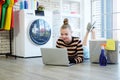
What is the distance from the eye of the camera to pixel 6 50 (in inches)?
162

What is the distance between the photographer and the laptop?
2.63 meters

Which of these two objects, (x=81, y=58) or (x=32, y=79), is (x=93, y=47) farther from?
(x=32, y=79)

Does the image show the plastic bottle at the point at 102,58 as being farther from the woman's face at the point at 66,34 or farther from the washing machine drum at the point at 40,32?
the washing machine drum at the point at 40,32

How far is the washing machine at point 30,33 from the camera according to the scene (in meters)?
3.75

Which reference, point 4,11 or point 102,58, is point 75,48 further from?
point 4,11

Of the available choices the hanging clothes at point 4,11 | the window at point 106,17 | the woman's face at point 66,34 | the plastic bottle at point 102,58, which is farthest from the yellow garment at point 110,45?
the window at point 106,17

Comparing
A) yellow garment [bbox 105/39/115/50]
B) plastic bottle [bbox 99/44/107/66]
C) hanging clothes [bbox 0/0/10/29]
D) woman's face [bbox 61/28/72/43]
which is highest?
hanging clothes [bbox 0/0/10/29]

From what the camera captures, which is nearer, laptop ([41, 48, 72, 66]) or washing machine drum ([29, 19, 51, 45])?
laptop ([41, 48, 72, 66])

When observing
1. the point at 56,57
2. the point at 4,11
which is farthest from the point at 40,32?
the point at 56,57

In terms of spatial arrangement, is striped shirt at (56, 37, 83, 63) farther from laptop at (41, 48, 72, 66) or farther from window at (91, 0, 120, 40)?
window at (91, 0, 120, 40)

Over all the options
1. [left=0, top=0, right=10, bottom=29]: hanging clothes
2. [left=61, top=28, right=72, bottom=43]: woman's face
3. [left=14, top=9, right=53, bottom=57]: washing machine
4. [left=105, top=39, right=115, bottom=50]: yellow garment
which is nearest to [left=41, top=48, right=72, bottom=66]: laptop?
[left=61, top=28, right=72, bottom=43]: woman's face

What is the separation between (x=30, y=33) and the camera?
3760mm

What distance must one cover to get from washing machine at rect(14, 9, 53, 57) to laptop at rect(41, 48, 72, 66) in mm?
1026

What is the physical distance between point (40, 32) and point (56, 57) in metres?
1.28
